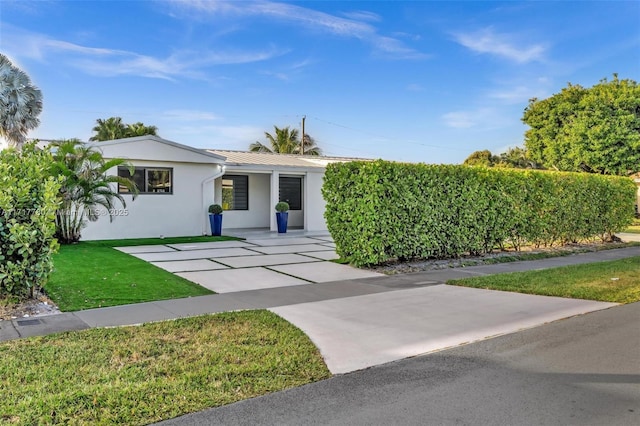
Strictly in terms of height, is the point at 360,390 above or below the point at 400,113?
below

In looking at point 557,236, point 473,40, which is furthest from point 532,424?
point 473,40

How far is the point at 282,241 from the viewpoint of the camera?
1531 cm

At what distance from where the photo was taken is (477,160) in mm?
45938

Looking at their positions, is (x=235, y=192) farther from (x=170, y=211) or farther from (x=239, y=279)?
(x=239, y=279)

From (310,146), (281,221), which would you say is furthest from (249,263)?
(310,146)

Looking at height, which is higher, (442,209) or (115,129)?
(115,129)

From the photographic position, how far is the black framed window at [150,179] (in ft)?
50.2

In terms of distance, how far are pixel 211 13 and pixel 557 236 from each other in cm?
1237

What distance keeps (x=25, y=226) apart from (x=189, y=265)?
4079mm

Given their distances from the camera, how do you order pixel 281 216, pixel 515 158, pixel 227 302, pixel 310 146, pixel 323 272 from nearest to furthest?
pixel 227 302 < pixel 323 272 < pixel 281 216 < pixel 310 146 < pixel 515 158

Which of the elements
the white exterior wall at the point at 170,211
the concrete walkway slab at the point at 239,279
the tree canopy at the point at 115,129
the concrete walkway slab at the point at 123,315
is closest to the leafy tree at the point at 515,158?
the tree canopy at the point at 115,129

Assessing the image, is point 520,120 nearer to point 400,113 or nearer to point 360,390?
point 400,113

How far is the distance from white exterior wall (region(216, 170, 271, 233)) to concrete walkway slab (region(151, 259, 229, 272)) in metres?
9.04

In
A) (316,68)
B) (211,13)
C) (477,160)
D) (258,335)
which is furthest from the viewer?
(477,160)
